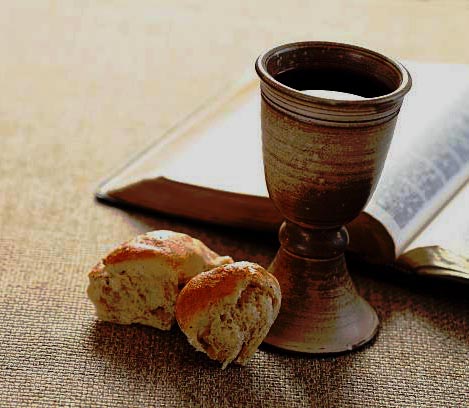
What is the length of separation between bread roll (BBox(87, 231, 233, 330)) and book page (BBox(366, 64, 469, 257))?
21 centimetres

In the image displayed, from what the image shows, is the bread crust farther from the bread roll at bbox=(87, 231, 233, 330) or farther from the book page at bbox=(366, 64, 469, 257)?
the book page at bbox=(366, 64, 469, 257)

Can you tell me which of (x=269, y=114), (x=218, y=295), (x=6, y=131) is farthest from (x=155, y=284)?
(x=6, y=131)

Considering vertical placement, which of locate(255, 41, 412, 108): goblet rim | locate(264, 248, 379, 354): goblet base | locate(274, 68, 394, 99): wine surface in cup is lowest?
locate(264, 248, 379, 354): goblet base

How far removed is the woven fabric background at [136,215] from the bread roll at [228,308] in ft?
0.11

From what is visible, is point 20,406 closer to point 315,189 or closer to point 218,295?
point 218,295

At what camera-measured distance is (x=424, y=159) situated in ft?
3.28

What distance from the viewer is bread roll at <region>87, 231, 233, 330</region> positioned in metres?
0.81

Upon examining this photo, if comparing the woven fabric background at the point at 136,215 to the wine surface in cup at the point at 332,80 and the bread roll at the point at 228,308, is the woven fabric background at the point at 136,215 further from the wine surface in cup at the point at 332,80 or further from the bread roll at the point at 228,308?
the wine surface in cup at the point at 332,80

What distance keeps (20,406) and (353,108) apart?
1.25ft

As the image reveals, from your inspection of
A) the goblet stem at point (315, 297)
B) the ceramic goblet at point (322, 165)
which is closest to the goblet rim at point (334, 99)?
the ceramic goblet at point (322, 165)

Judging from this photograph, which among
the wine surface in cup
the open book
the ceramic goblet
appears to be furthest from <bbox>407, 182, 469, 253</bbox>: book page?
the wine surface in cup

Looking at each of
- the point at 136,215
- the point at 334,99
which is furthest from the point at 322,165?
the point at 136,215

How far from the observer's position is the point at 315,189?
0.76 metres

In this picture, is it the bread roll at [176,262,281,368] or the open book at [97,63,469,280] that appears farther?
the open book at [97,63,469,280]
